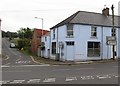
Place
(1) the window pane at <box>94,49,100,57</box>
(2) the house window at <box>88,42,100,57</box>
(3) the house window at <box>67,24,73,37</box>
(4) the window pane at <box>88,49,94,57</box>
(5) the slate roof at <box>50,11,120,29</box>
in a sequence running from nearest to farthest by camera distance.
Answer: (4) the window pane at <box>88,49,94,57</box>
(2) the house window at <box>88,42,100,57</box>
(3) the house window at <box>67,24,73,37</box>
(1) the window pane at <box>94,49,100,57</box>
(5) the slate roof at <box>50,11,120,29</box>

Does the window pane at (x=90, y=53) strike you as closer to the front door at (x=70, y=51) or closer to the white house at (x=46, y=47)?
the front door at (x=70, y=51)

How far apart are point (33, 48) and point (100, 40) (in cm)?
3018

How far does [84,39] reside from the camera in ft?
127

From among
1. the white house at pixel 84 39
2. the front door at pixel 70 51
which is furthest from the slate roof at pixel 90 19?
the front door at pixel 70 51

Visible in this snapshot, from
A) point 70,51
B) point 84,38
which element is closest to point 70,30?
point 84,38

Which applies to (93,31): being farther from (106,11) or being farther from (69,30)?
(106,11)

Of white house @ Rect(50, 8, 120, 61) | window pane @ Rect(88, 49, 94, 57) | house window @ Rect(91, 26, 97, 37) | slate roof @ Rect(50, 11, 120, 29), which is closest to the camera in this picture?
white house @ Rect(50, 8, 120, 61)

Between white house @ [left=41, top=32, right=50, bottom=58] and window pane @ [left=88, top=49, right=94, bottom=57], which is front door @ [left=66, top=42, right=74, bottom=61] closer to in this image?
window pane @ [left=88, top=49, right=94, bottom=57]

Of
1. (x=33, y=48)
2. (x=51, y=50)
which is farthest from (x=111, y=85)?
(x=33, y=48)

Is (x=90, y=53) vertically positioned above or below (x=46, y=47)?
below

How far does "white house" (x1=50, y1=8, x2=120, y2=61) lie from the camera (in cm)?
3828

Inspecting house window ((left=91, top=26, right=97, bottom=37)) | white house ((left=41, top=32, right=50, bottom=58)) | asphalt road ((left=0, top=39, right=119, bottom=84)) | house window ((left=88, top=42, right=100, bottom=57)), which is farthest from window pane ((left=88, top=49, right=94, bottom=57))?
asphalt road ((left=0, top=39, right=119, bottom=84))

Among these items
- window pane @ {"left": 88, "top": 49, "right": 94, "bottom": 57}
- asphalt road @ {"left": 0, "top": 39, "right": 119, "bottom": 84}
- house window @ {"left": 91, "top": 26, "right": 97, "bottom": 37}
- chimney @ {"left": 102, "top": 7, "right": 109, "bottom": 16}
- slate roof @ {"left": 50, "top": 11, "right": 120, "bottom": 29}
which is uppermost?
chimney @ {"left": 102, "top": 7, "right": 109, "bottom": 16}

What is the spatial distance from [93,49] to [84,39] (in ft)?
6.47
